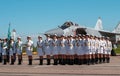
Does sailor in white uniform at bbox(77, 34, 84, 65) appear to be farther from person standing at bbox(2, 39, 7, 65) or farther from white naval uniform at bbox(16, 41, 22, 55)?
person standing at bbox(2, 39, 7, 65)

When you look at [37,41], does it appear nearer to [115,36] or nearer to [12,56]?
[12,56]

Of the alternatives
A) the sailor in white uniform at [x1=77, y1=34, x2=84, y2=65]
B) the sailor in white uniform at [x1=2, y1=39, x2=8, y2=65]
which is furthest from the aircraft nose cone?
the sailor in white uniform at [x1=77, y1=34, x2=84, y2=65]

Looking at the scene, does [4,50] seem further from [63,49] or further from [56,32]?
[56,32]

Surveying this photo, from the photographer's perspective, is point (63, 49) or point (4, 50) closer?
point (63, 49)

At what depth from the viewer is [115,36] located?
41.2 m

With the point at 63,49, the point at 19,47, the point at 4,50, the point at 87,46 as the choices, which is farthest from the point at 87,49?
the point at 4,50

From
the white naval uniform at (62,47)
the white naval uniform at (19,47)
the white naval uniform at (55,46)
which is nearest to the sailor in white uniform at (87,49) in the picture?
the white naval uniform at (62,47)

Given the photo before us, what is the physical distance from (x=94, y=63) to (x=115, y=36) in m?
19.8

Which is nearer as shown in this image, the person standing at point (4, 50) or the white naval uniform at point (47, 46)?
the white naval uniform at point (47, 46)

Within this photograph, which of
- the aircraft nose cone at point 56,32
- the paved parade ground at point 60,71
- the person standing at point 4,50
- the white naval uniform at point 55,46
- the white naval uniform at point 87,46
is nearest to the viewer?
the paved parade ground at point 60,71

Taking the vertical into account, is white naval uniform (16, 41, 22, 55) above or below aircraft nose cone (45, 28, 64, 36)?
below

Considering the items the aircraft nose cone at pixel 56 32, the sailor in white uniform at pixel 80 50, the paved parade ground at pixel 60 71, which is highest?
the aircraft nose cone at pixel 56 32

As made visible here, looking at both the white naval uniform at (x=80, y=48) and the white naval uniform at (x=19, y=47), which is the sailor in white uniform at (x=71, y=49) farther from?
the white naval uniform at (x=19, y=47)

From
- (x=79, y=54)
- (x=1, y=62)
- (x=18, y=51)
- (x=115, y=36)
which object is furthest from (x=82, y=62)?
(x=115, y=36)
